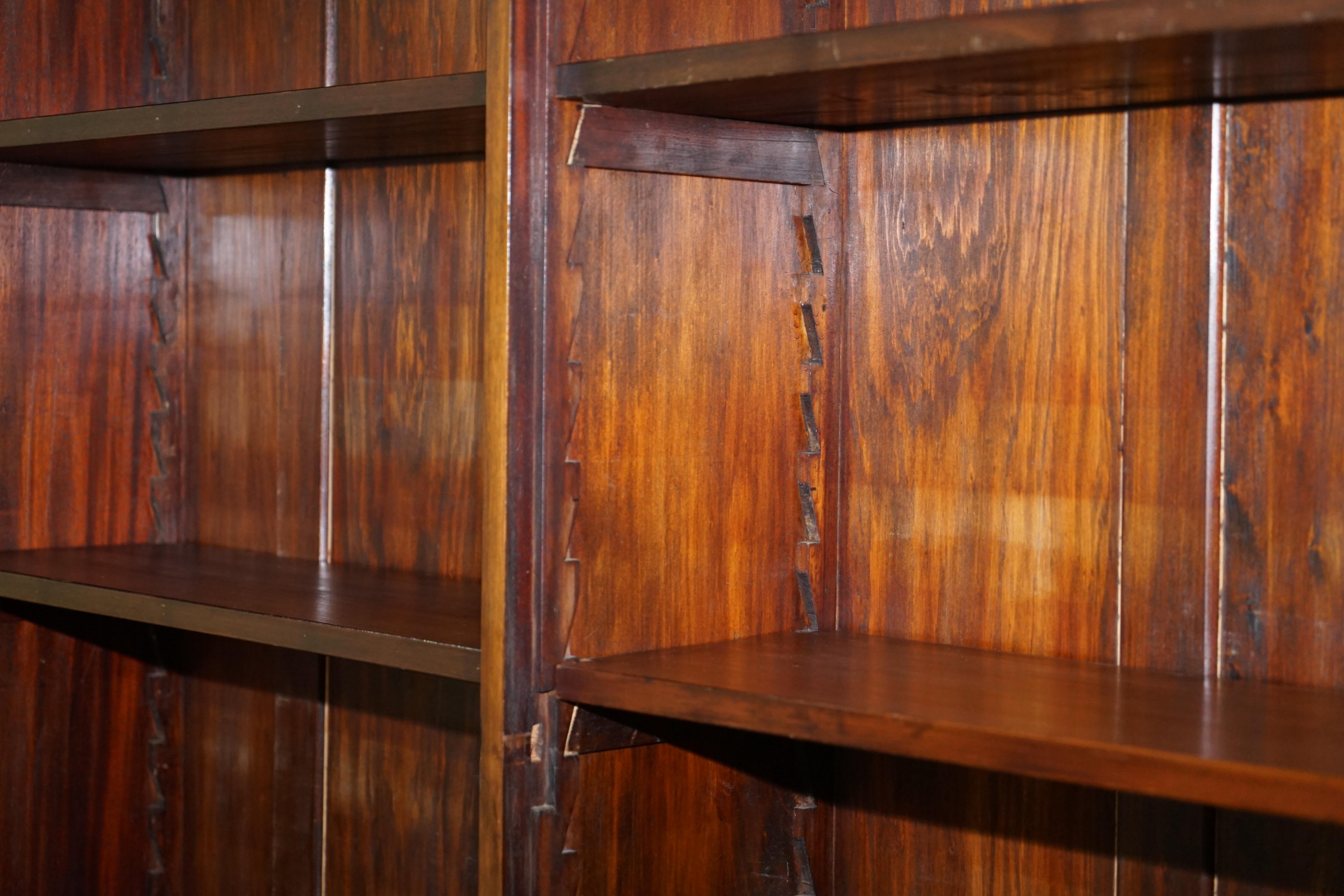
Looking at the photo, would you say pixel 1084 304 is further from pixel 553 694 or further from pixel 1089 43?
pixel 553 694

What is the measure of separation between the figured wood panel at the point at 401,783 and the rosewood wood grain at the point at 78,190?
753mm

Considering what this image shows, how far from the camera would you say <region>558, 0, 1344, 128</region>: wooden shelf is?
1.11 metres

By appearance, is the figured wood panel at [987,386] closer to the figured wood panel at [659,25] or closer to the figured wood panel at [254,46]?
the figured wood panel at [659,25]

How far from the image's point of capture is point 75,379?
84.3 inches

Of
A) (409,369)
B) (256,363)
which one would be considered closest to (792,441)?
(409,369)

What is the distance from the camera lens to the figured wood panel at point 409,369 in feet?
6.25

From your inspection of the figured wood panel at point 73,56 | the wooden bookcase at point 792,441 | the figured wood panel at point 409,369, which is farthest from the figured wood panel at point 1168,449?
the figured wood panel at point 73,56

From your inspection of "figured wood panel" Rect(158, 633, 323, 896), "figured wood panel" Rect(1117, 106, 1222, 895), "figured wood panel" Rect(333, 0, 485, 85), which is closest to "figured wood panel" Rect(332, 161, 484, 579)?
"figured wood panel" Rect(333, 0, 485, 85)

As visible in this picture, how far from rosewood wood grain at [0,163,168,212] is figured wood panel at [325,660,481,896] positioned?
0.75m

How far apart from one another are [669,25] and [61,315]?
3.59 ft

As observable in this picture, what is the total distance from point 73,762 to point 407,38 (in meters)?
1.14

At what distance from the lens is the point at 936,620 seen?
1.62m

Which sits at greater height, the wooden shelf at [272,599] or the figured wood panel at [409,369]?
the figured wood panel at [409,369]

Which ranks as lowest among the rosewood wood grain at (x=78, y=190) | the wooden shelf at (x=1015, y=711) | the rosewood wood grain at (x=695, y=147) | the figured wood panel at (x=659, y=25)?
the wooden shelf at (x=1015, y=711)
